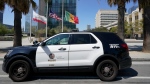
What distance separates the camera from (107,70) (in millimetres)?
7070

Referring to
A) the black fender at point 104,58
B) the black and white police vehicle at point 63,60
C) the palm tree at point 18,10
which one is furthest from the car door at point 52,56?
the palm tree at point 18,10

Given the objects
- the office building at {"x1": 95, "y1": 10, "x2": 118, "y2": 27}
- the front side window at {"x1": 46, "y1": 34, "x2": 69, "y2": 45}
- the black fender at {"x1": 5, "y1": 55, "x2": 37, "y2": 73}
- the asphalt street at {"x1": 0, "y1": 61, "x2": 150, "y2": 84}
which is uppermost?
the office building at {"x1": 95, "y1": 10, "x2": 118, "y2": 27}

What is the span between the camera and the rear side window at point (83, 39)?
23.8 ft

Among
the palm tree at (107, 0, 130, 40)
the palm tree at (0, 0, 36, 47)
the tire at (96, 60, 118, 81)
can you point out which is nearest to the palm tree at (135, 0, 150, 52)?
the palm tree at (107, 0, 130, 40)

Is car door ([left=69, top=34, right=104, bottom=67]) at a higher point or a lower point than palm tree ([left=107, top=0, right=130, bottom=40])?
lower

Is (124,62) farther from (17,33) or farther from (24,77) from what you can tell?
(17,33)

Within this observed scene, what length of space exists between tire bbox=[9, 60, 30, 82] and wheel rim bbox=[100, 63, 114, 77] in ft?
8.74

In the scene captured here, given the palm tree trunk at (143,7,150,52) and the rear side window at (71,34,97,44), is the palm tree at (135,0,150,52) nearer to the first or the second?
the palm tree trunk at (143,7,150,52)

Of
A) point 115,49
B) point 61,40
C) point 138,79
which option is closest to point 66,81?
point 61,40

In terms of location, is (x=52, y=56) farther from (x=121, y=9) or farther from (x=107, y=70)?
(x=121, y=9)

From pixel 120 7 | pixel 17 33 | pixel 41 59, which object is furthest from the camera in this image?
pixel 17 33

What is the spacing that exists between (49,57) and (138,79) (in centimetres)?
340

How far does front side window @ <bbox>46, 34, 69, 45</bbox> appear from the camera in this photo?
7207 millimetres

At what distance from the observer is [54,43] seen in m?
7.21
